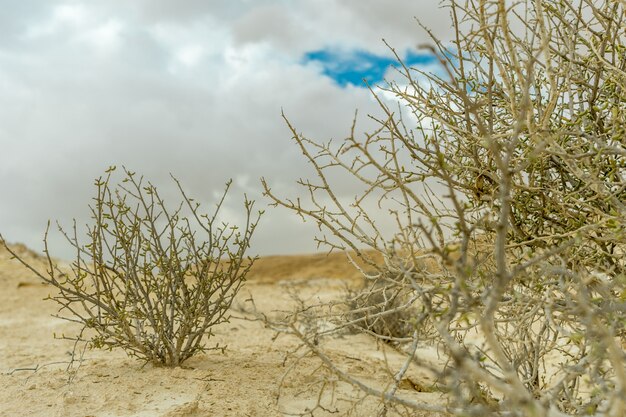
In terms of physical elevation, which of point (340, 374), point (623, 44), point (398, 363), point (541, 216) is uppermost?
point (623, 44)

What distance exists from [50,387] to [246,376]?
1296 mm

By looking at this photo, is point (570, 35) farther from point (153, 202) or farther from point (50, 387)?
point (50, 387)

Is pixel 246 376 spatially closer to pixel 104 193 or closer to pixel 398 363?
pixel 104 193

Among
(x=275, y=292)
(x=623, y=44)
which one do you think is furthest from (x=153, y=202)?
(x=275, y=292)

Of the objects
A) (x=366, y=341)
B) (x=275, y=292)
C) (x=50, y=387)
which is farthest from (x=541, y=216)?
(x=275, y=292)

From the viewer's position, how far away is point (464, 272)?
155 centimetres

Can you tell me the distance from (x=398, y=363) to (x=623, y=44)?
362cm

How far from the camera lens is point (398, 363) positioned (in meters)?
6.14

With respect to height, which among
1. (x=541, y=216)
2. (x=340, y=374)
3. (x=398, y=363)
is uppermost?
(x=541, y=216)

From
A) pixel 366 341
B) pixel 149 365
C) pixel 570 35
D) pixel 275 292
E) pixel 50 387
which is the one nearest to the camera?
pixel 570 35

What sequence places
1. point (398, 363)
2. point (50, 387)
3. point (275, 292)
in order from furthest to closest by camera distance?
1. point (275, 292)
2. point (398, 363)
3. point (50, 387)

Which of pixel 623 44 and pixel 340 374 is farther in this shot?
pixel 623 44

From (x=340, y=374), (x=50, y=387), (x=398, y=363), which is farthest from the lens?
A: (x=398, y=363)

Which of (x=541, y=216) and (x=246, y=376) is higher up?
(x=541, y=216)
